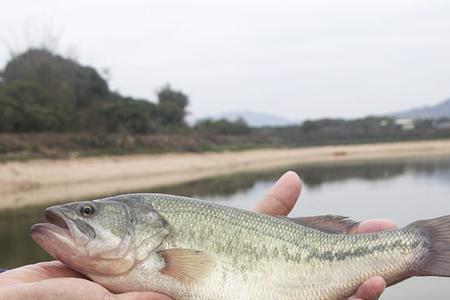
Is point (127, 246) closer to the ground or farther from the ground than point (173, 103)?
closer to the ground

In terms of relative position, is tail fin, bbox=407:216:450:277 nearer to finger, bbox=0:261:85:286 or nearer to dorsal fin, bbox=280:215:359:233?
dorsal fin, bbox=280:215:359:233

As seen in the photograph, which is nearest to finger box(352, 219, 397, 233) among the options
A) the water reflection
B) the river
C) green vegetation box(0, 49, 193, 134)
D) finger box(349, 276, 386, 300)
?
finger box(349, 276, 386, 300)

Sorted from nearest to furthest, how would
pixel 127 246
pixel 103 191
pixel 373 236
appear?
pixel 127 246 < pixel 373 236 < pixel 103 191

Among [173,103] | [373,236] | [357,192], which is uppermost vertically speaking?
[173,103]

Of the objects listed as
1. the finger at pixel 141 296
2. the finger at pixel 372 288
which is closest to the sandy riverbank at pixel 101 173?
the finger at pixel 141 296

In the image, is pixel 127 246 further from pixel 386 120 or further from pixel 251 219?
pixel 386 120

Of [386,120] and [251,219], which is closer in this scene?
[251,219]

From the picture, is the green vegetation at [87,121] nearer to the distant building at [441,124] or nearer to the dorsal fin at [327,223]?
the distant building at [441,124]

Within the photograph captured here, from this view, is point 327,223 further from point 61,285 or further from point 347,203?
point 347,203

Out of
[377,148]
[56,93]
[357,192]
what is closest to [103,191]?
[357,192]
